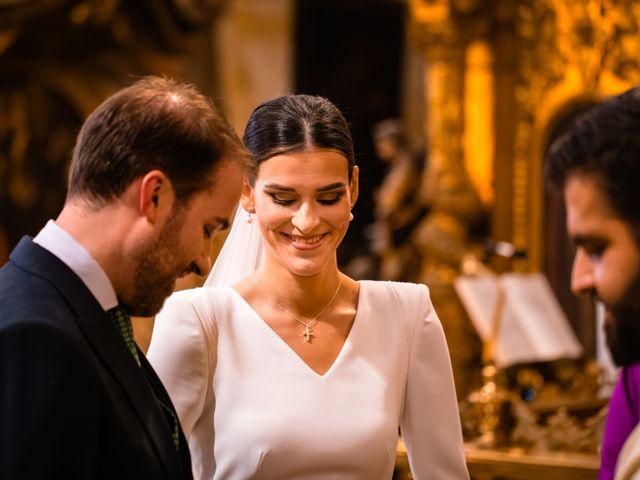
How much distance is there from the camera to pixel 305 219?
295 centimetres

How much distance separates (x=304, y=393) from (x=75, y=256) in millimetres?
967

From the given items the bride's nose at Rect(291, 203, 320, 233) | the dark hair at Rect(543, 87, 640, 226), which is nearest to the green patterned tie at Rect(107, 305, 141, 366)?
the bride's nose at Rect(291, 203, 320, 233)

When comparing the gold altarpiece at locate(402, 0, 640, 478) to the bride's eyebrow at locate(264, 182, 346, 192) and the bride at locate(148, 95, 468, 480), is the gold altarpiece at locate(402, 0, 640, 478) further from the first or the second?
the bride's eyebrow at locate(264, 182, 346, 192)

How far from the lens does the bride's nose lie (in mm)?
2943

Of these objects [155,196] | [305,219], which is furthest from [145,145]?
[305,219]

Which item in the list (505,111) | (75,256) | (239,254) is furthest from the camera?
(505,111)

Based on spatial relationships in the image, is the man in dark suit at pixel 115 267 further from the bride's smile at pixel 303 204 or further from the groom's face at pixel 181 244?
the bride's smile at pixel 303 204

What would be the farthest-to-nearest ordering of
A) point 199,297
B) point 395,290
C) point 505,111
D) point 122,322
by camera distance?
point 505,111 < point 395,290 < point 199,297 < point 122,322

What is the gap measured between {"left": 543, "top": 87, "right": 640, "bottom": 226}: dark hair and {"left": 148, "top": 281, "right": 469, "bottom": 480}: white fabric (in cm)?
100

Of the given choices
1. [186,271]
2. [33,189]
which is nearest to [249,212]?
[186,271]

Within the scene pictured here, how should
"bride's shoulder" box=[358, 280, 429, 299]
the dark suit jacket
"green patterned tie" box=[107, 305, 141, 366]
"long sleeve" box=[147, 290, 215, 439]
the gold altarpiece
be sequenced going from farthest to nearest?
the gold altarpiece → "bride's shoulder" box=[358, 280, 429, 299] → "long sleeve" box=[147, 290, 215, 439] → "green patterned tie" box=[107, 305, 141, 366] → the dark suit jacket

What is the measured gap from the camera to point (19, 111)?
418 inches

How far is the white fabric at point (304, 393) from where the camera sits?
2.92 m

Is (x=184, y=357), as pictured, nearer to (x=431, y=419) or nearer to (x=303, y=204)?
(x=303, y=204)
